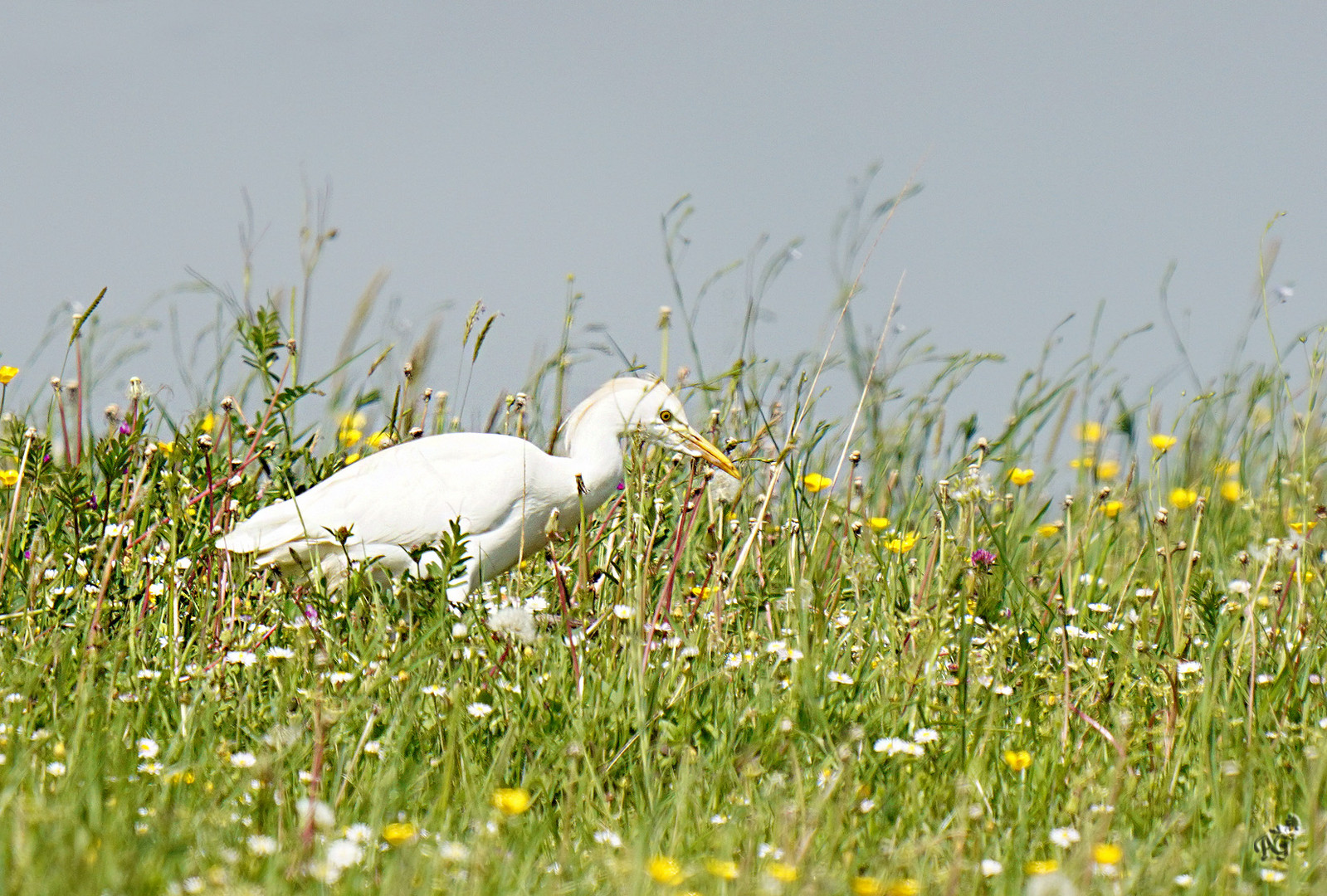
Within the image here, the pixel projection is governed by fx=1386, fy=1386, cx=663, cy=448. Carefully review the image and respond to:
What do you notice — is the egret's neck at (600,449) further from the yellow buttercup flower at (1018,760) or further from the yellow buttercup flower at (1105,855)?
the yellow buttercup flower at (1105,855)

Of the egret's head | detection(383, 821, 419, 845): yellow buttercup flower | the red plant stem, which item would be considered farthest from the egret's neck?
detection(383, 821, 419, 845): yellow buttercup flower

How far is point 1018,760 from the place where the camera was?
2740mm

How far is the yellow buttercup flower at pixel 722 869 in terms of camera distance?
1939 mm

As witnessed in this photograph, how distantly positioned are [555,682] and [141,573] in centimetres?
152

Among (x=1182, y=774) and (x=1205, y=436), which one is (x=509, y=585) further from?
(x=1205, y=436)

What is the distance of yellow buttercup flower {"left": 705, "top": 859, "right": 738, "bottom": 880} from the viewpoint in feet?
6.36

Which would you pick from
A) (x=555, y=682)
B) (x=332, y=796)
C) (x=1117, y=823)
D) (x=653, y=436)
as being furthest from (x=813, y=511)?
(x=332, y=796)

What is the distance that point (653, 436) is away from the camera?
511 centimetres

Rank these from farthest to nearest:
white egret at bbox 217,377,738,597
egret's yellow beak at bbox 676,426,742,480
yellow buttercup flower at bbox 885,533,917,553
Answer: egret's yellow beak at bbox 676,426,742,480, white egret at bbox 217,377,738,597, yellow buttercup flower at bbox 885,533,917,553

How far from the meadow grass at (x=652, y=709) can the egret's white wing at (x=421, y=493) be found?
25cm

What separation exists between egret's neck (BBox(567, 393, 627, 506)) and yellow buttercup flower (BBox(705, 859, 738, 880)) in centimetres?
300

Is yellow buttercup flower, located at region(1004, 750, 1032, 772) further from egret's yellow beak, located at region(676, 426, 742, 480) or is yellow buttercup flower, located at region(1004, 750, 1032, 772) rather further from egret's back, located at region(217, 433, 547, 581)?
egret's back, located at region(217, 433, 547, 581)

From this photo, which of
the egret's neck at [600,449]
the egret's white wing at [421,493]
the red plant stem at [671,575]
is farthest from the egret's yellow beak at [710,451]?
the red plant stem at [671,575]

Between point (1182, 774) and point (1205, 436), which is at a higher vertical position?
point (1205, 436)
